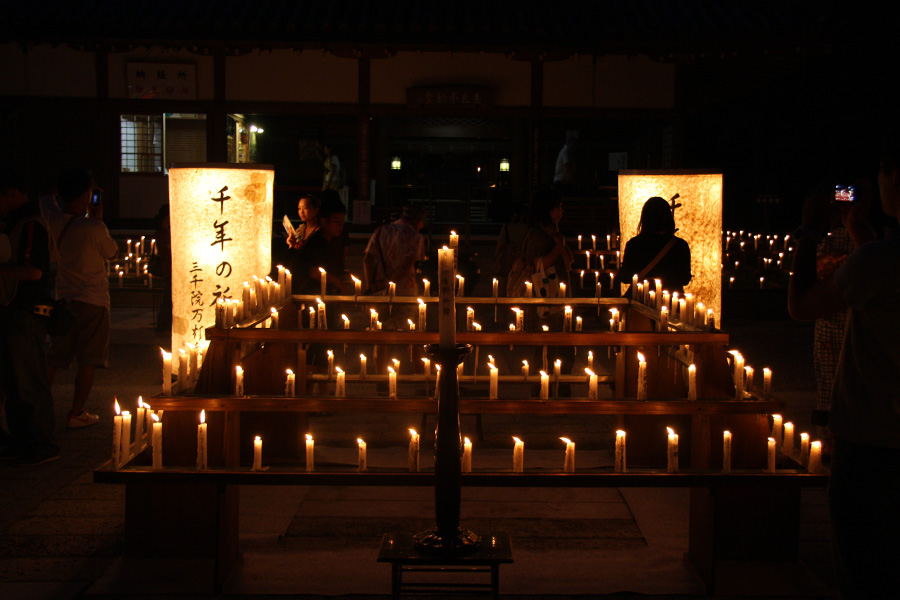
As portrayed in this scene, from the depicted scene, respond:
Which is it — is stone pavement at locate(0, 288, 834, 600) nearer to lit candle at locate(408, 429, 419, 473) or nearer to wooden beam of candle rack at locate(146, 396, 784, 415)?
lit candle at locate(408, 429, 419, 473)

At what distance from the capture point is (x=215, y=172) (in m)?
6.72

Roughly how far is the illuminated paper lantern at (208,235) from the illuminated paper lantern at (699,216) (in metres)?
3.53

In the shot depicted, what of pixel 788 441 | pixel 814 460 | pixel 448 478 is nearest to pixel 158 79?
pixel 788 441

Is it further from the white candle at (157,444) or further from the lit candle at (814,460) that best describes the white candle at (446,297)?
the lit candle at (814,460)

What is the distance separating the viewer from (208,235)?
675 centimetres

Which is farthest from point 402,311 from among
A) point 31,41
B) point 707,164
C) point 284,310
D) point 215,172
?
point 707,164

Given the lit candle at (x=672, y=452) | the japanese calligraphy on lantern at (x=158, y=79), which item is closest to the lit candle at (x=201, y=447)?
the lit candle at (x=672, y=452)

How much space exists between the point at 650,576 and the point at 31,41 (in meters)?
10.7

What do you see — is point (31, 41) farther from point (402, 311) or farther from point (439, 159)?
point (439, 159)

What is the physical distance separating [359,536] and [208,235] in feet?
10.1

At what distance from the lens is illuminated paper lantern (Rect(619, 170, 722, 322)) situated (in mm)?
7363

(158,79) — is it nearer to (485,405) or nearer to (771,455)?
(485,405)

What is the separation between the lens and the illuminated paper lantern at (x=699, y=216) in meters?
7.36

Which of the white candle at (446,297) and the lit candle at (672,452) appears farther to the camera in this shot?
the lit candle at (672,452)
